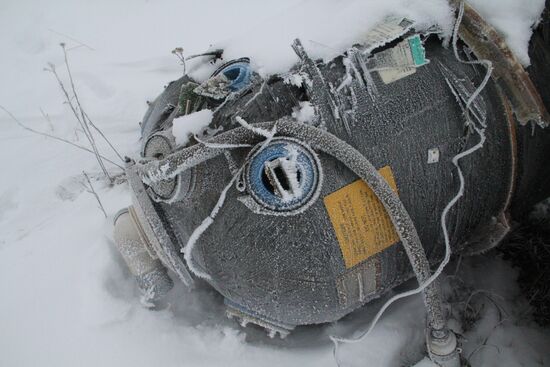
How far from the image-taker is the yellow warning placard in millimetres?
1146

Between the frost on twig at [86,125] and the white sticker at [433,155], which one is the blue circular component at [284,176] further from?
the frost on twig at [86,125]

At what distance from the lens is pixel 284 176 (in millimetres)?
1092

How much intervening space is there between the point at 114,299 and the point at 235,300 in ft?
2.47

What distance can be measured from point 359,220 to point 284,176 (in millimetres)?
239

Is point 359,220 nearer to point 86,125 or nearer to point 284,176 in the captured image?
point 284,176

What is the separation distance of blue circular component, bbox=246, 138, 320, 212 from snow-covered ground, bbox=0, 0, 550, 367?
283 millimetres

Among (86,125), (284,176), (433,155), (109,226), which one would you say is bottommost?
(109,226)

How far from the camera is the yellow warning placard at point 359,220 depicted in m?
1.15

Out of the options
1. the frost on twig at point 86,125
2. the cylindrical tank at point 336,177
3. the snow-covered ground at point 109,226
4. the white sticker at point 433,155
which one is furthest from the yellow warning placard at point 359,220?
the frost on twig at point 86,125

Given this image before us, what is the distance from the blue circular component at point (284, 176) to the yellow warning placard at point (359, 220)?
75 mm

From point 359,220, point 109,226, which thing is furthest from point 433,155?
point 109,226

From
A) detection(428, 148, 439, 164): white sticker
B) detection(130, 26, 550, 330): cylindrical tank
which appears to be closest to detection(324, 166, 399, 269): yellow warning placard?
detection(130, 26, 550, 330): cylindrical tank

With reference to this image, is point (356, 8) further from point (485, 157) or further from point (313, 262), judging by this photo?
point (313, 262)

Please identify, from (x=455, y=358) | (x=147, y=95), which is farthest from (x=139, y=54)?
(x=455, y=358)
